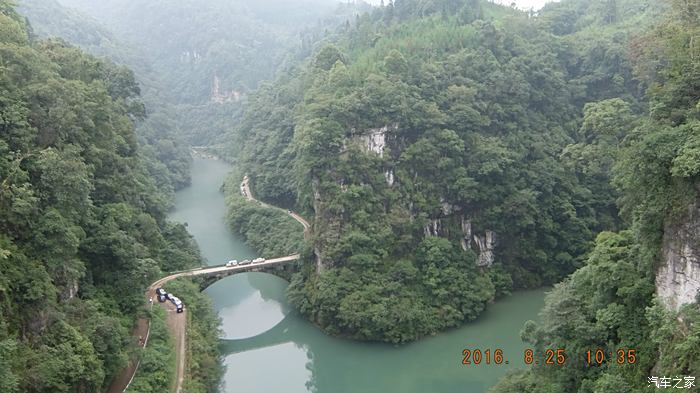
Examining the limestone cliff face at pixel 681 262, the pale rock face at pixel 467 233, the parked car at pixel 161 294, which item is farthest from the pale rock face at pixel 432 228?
the limestone cliff face at pixel 681 262

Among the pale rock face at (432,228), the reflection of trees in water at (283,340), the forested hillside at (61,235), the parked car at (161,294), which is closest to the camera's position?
the forested hillside at (61,235)

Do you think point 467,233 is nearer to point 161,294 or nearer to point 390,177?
point 390,177

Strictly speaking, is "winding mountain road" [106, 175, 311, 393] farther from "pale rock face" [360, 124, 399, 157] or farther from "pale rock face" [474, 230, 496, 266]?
"pale rock face" [474, 230, 496, 266]

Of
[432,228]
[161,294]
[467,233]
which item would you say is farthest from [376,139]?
[161,294]

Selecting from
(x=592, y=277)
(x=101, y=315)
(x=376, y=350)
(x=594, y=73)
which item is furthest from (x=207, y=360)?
(x=594, y=73)

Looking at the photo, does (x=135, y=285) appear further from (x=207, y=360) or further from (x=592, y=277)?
(x=592, y=277)

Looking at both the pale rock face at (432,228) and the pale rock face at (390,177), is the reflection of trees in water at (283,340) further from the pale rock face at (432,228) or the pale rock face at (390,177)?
the pale rock face at (390,177)
